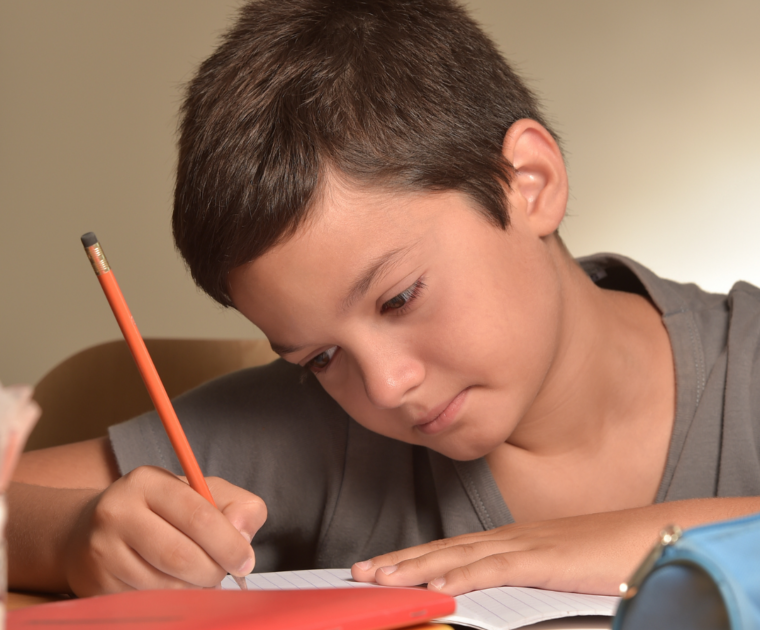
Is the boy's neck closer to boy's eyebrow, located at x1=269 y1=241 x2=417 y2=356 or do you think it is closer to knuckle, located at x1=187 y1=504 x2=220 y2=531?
boy's eyebrow, located at x1=269 y1=241 x2=417 y2=356

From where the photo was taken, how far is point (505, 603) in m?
0.35

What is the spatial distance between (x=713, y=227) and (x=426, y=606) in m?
1.47

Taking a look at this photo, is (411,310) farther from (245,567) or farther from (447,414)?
(245,567)

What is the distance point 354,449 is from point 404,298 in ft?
0.83

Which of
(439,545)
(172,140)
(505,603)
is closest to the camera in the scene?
(505,603)

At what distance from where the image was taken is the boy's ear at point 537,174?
59 centimetres

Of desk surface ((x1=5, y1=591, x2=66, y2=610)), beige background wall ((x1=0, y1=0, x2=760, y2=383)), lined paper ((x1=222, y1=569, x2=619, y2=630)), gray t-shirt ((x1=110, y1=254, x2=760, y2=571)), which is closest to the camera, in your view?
lined paper ((x1=222, y1=569, x2=619, y2=630))

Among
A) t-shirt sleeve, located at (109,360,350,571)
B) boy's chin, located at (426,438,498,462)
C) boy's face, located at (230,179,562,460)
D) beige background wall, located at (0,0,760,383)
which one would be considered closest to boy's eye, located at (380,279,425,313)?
boy's face, located at (230,179,562,460)

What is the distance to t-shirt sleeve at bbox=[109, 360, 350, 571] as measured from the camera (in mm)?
698

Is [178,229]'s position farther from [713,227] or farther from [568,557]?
[713,227]

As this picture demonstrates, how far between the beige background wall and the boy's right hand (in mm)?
1311

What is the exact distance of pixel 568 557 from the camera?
39cm

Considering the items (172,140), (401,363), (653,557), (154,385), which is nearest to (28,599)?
(154,385)

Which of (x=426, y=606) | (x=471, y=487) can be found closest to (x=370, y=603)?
(x=426, y=606)
